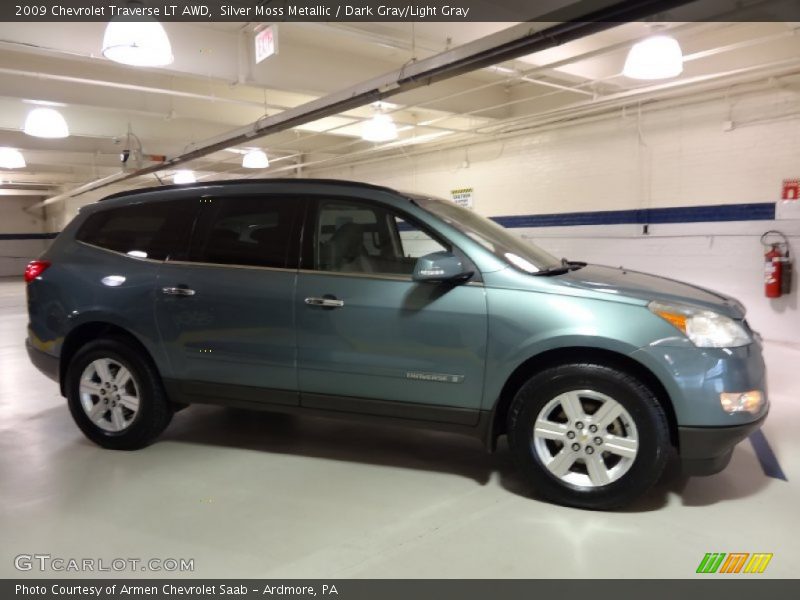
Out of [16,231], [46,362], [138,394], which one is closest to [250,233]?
[138,394]

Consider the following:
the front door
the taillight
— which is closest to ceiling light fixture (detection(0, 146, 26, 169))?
the taillight

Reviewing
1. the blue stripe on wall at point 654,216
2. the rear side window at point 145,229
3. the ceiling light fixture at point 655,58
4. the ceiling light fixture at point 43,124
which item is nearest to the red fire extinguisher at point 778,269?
the blue stripe on wall at point 654,216

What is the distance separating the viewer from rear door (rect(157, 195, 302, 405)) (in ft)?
10.2

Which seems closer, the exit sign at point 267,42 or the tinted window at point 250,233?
the tinted window at point 250,233

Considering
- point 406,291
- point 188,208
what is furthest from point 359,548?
point 188,208

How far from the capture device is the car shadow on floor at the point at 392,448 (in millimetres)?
2912

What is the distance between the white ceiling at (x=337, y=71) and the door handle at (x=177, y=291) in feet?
9.67

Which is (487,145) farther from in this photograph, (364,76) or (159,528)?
(159,528)

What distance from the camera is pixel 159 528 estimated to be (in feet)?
8.44

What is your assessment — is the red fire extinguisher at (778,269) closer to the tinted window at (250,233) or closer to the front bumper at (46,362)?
the tinted window at (250,233)

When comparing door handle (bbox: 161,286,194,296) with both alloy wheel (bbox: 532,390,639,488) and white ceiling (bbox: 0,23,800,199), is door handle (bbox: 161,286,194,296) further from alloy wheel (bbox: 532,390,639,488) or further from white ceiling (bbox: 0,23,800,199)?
white ceiling (bbox: 0,23,800,199)

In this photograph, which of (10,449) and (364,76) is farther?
(364,76)

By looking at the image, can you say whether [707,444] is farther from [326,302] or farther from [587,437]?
[326,302]
